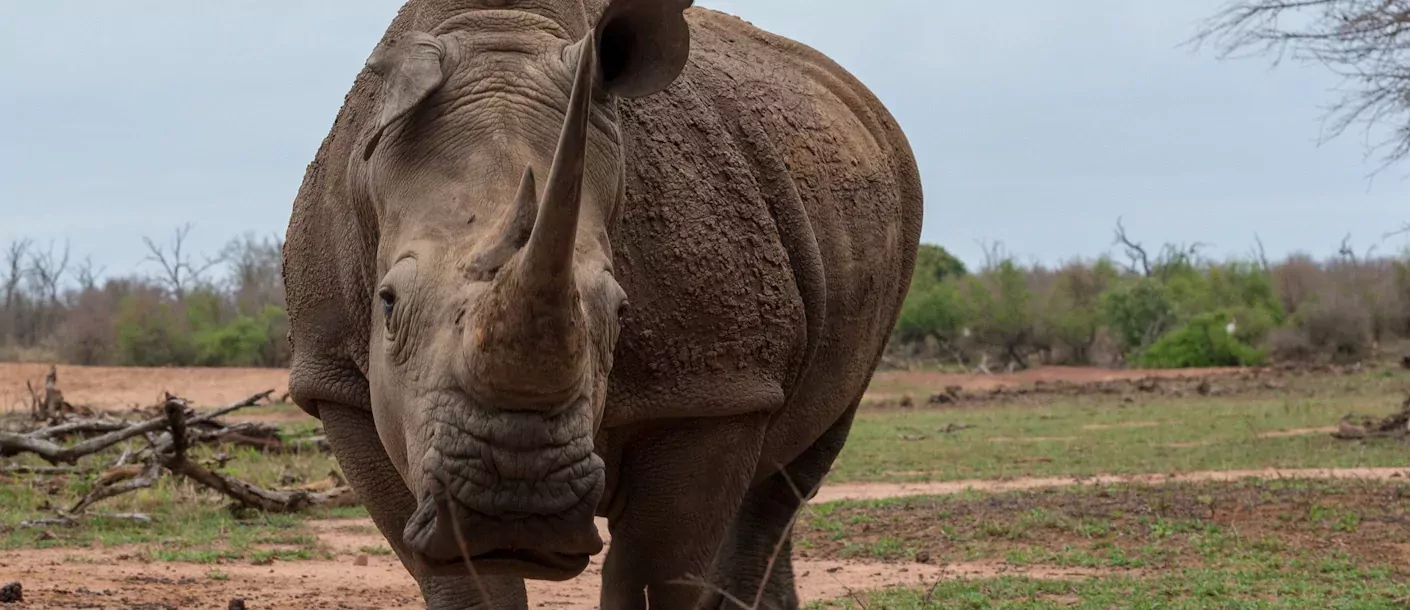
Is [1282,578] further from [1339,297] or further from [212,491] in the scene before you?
[1339,297]

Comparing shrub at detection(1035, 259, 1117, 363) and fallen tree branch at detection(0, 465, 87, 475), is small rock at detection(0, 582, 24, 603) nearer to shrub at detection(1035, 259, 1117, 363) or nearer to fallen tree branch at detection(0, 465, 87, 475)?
fallen tree branch at detection(0, 465, 87, 475)

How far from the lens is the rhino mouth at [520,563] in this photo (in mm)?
2814

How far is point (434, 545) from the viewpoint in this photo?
2777 millimetres

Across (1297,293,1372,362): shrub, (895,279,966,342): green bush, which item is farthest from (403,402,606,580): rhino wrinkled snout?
(895,279,966,342): green bush

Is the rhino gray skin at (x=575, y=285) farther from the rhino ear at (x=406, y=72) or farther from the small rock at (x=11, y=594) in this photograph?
the small rock at (x=11, y=594)

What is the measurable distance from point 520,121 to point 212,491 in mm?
6930

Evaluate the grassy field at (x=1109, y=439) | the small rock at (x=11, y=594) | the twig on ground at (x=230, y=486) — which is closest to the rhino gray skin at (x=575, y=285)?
the small rock at (x=11, y=594)

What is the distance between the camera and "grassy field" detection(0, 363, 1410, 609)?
6211 mm

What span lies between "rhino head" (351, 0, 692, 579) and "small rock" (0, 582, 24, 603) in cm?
279

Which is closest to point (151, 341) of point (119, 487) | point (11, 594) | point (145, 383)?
point (145, 383)

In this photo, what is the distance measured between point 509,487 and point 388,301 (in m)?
0.53

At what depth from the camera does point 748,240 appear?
404cm

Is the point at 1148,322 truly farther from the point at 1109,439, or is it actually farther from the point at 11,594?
the point at 11,594

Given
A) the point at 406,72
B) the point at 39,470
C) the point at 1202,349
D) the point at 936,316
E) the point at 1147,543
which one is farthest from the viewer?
the point at 936,316
